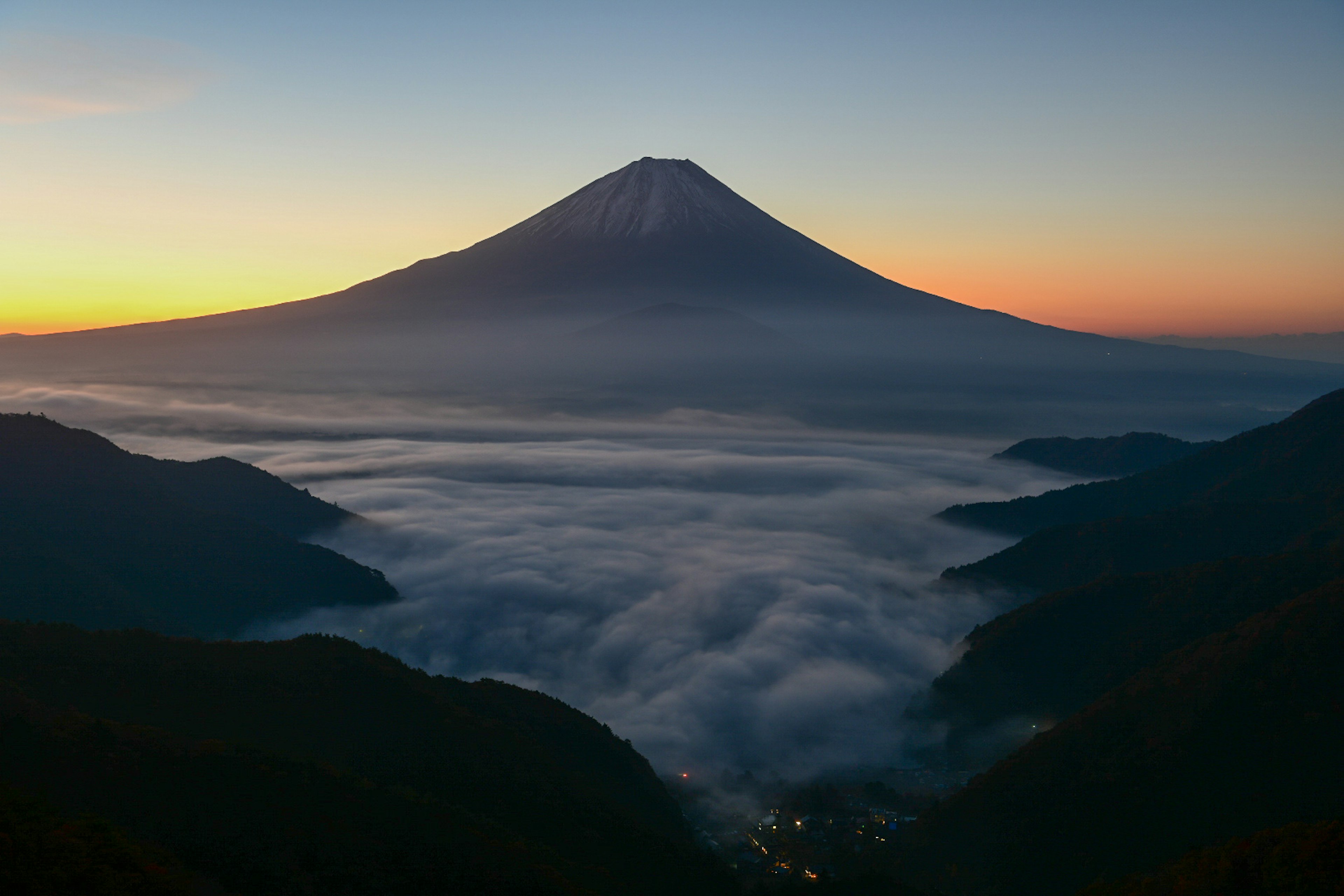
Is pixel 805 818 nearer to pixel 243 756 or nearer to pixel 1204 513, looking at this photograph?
pixel 243 756

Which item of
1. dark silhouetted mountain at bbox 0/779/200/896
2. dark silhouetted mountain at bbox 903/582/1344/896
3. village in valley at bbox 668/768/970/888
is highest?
dark silhouetted mountain at bbox 0/779/200/896

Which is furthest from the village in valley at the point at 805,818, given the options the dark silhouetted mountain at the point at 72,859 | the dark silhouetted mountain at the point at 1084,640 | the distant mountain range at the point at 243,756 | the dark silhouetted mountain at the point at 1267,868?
the dark silhouetted mountain at the point at 72,859

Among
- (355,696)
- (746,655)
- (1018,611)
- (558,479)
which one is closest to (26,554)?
(355,696)

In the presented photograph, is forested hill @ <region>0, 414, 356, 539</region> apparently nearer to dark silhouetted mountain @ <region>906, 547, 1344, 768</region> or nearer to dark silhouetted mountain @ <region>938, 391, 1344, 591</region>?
dark silhouetted mountain @ <region>906, 547, 1344, 768</region>

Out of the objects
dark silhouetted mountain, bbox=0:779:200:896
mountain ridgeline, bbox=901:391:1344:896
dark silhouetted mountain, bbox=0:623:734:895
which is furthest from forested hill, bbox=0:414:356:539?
mountain ridgeline, bbox=901:391:1344:896

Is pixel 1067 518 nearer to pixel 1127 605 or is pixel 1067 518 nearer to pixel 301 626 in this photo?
pixel 1127 605

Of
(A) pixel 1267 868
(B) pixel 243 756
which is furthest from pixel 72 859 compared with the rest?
(A) pixel 1267 868
